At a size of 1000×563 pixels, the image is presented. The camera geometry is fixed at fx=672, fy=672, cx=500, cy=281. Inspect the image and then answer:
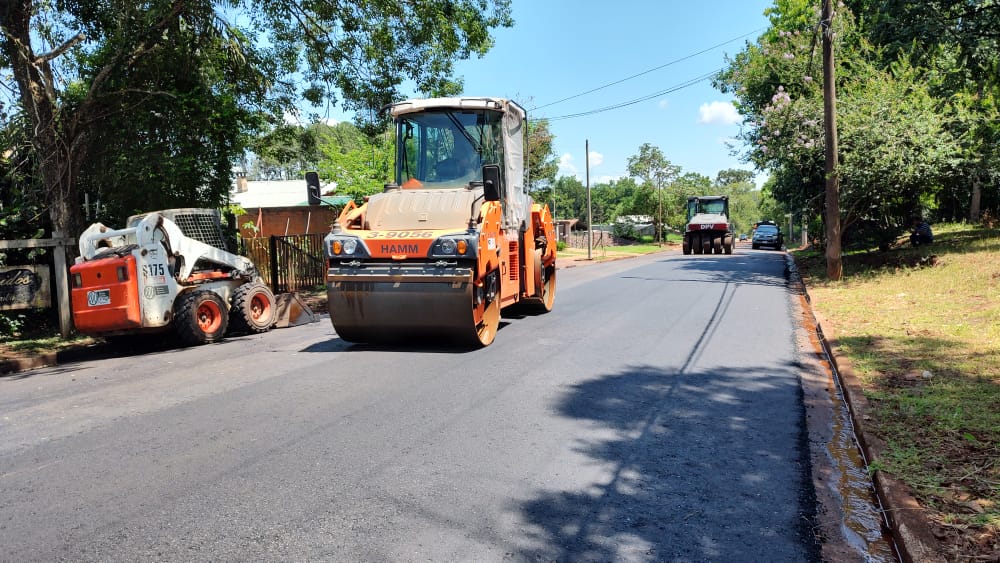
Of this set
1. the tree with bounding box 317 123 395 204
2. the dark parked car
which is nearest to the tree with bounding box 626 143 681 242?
the dark parked car

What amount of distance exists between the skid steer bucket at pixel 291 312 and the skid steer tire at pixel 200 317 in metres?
1.27

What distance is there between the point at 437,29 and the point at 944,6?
10.0 metres

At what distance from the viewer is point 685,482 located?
4.29 m

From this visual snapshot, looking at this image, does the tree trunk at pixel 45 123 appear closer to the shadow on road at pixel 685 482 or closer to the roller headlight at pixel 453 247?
the roller headlight at pixel 453 247

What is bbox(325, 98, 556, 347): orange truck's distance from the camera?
7.90 m

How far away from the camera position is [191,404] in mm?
6281

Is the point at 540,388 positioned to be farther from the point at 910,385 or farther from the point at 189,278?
the point at 189,278

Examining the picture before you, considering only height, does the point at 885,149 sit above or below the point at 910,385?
above

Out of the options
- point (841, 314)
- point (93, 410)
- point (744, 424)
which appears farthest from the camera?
point (841, 314)

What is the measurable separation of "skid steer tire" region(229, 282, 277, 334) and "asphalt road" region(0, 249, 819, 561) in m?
1.84

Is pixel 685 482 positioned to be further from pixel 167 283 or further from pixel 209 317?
pixel 209 317

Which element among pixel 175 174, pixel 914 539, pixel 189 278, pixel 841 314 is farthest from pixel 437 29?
pixel 914 539

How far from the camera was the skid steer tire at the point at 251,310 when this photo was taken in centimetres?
1065

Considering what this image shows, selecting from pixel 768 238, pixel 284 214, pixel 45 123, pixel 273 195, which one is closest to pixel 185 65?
pixel 45 123
